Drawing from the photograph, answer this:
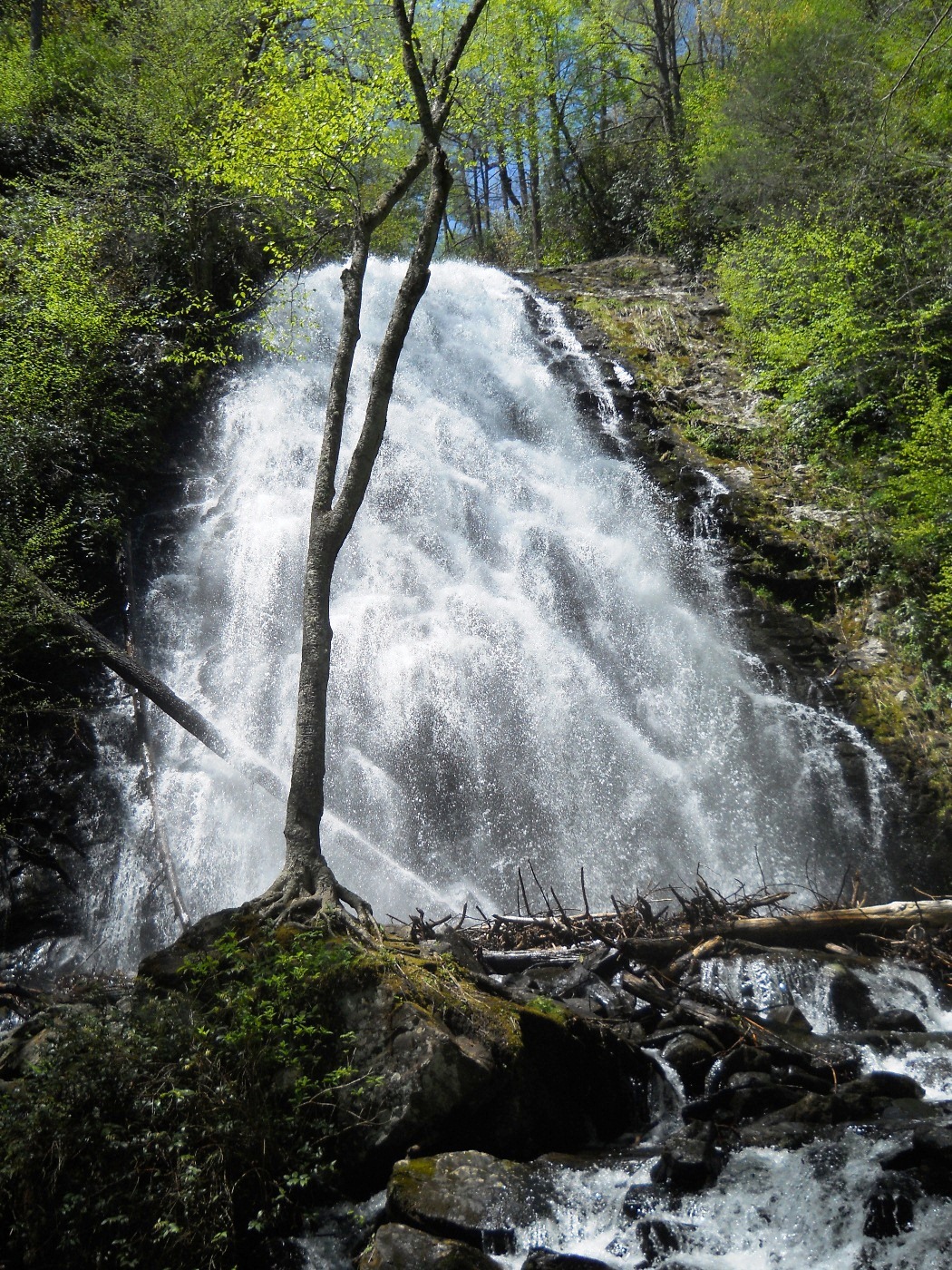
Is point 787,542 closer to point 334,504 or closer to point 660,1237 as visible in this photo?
point 334,504

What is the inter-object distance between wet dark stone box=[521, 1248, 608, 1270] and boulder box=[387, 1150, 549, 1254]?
0.21m

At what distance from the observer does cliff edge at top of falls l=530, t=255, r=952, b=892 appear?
9148 mm

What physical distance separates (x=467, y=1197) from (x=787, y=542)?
31.6 ft

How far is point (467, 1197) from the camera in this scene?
352 centimetres

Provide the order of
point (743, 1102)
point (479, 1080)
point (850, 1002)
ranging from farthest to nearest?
point (850, 1002) < point (743, 1102) < point (479, 1080)

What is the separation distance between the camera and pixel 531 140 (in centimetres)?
2388

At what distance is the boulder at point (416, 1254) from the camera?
10.3ft

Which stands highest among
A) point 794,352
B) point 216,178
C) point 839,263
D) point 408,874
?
point 216,178

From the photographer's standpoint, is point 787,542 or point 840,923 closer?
point 840,923

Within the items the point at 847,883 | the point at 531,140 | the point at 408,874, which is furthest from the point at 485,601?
the point at 531,140

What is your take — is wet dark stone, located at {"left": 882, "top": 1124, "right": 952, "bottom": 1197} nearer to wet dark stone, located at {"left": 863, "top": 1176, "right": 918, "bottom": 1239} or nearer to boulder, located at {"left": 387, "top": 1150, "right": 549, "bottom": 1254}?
wet dark stone, located at {"left": 863, "top": 1176, "right": 918, "bottom": 1239}

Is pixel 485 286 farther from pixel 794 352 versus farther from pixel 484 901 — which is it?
pixel 484 901

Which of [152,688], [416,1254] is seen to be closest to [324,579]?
[152,688]

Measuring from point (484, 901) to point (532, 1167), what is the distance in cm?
416
